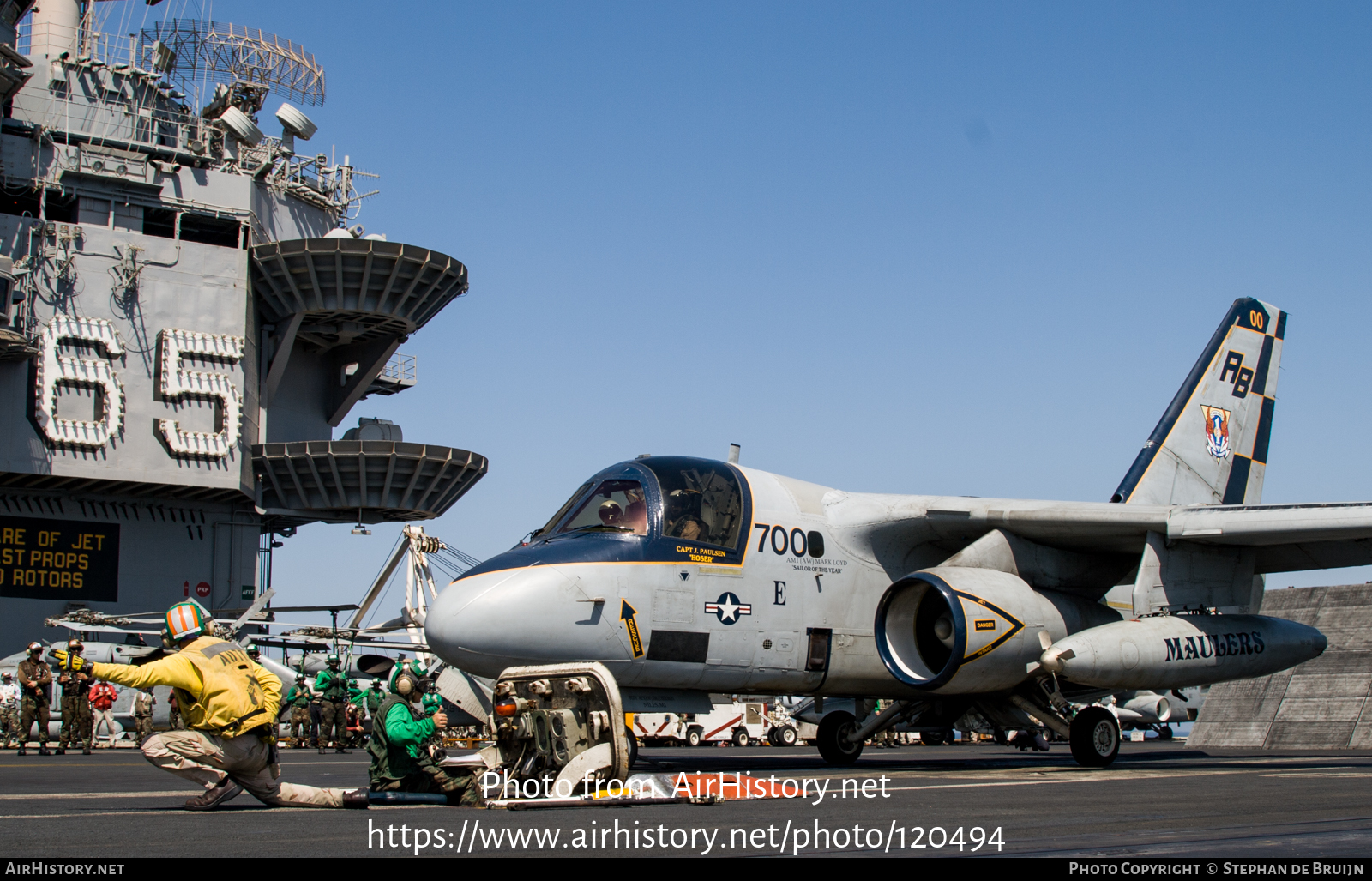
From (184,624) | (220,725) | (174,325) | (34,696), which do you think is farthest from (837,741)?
(174,325)

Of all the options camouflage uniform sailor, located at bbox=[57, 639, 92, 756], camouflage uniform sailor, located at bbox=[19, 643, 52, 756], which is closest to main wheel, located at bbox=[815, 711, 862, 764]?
camouflage uniform sailor, located at bbox=[19, 643, 52, 756]

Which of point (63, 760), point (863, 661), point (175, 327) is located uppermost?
point (175, 327)

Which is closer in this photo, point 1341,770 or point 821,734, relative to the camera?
point 1341,770

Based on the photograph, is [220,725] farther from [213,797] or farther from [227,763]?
[213,797]

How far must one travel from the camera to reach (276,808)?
8.91 metres

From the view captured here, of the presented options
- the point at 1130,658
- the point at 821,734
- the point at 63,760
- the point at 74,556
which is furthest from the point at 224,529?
the point at 1130,658

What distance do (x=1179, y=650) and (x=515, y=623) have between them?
7.46 meters

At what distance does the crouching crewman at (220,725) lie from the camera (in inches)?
333

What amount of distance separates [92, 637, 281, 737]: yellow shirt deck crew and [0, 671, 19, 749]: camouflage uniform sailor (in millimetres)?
24435

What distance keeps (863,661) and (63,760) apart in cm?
1482

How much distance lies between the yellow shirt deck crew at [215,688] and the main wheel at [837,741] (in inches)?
309

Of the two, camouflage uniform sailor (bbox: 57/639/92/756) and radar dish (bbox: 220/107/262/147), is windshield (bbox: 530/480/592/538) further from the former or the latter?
radar dish (bbox: 220/107/262/147)
